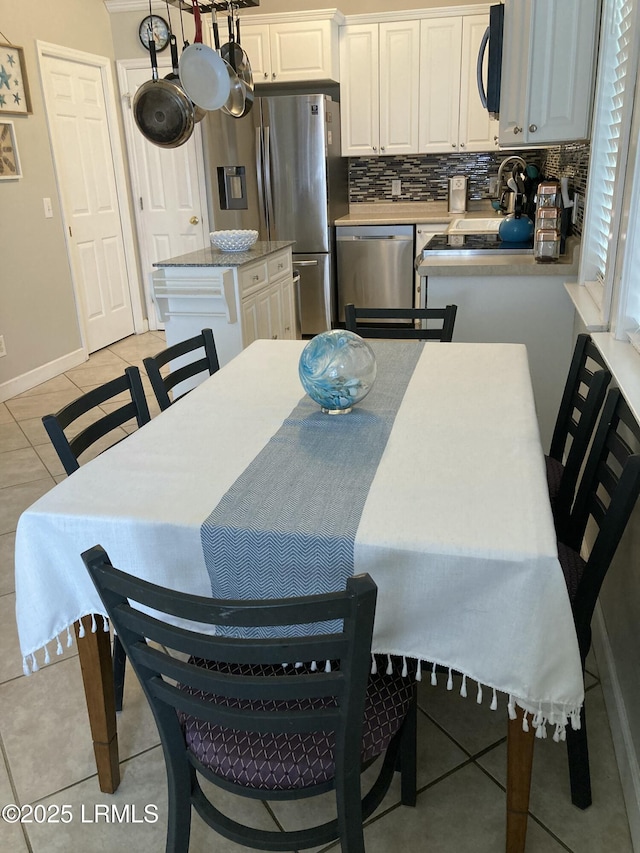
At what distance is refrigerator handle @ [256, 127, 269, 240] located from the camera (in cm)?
493

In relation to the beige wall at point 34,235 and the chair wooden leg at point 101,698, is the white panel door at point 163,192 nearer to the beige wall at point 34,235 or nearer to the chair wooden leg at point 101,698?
the beige wall at point 34,235

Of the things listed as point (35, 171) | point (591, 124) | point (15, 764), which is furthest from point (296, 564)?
point (35, 171)

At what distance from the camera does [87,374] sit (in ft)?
15.8

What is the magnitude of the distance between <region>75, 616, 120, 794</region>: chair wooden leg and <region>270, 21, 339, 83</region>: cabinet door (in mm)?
4655

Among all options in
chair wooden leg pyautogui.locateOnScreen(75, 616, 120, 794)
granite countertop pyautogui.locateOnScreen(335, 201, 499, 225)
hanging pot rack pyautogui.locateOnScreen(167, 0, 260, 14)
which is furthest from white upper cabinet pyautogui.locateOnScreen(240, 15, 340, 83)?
chair wooden leg pyautogui.locateOnScreen(75, 616, 120, 794)

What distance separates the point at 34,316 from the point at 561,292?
3407 millimetres

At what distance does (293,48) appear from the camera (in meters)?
4.91

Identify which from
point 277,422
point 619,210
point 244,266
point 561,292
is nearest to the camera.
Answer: point 277,422

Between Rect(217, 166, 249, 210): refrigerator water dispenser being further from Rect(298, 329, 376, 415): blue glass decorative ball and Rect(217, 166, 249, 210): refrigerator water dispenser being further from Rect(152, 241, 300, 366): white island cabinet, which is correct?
Rect(298, 329, 376, 415): blue glass decorative ball

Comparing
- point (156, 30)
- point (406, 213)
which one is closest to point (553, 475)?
point (406, 213)

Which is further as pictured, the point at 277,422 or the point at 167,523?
the point at 277,422

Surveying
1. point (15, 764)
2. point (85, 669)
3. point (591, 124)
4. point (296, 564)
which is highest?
point (591, 124)

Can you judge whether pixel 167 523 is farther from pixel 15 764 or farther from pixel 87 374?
pixel 87 374

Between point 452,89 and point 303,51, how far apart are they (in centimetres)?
113
